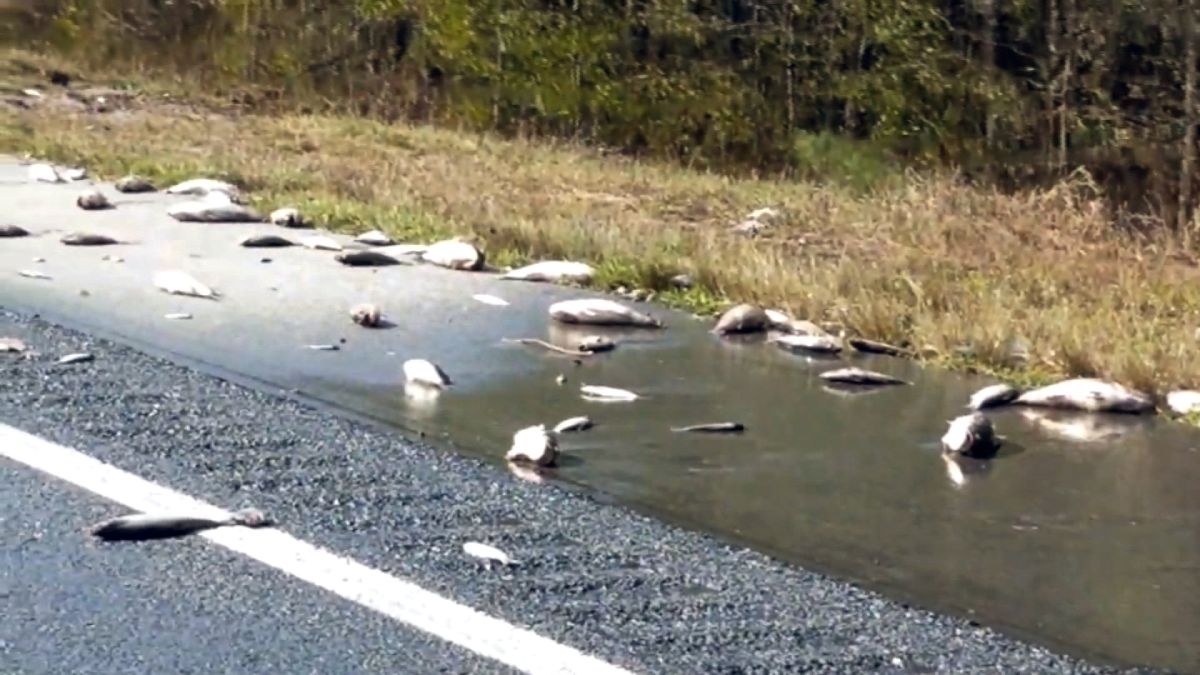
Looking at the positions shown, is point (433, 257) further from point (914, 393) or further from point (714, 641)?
point (714, 641)

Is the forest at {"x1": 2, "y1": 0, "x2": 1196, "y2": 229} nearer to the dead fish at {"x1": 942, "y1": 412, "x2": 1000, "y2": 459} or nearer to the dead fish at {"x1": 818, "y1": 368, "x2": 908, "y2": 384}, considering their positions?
the dead fish at {"x1": 818, "y1": 368, "x2": 908, "y2": 384}

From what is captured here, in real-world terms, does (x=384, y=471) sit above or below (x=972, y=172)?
above

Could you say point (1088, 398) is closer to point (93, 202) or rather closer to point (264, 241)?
point (264, 241)

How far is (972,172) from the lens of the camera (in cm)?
1738

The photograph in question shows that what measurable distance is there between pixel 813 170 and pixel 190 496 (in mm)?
13213

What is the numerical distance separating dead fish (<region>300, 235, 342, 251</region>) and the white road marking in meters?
3.88

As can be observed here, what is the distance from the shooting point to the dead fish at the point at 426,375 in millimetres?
6727

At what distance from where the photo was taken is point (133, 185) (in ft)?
37.4

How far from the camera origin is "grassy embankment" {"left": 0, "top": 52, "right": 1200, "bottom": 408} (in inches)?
308

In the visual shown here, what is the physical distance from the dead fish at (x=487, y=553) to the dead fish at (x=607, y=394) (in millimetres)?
1856

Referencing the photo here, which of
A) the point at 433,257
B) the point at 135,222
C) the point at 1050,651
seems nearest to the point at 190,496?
the point at 1050,651

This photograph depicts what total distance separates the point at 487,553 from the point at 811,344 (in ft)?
10.1

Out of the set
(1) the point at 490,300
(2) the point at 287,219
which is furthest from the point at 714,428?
(2) the point at 287,219

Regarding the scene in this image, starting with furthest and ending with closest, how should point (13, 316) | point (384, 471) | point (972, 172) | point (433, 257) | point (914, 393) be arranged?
point (972, 172) → point (433, 257) → point (13, 316) → point (914, 393) → point (384, 471)
